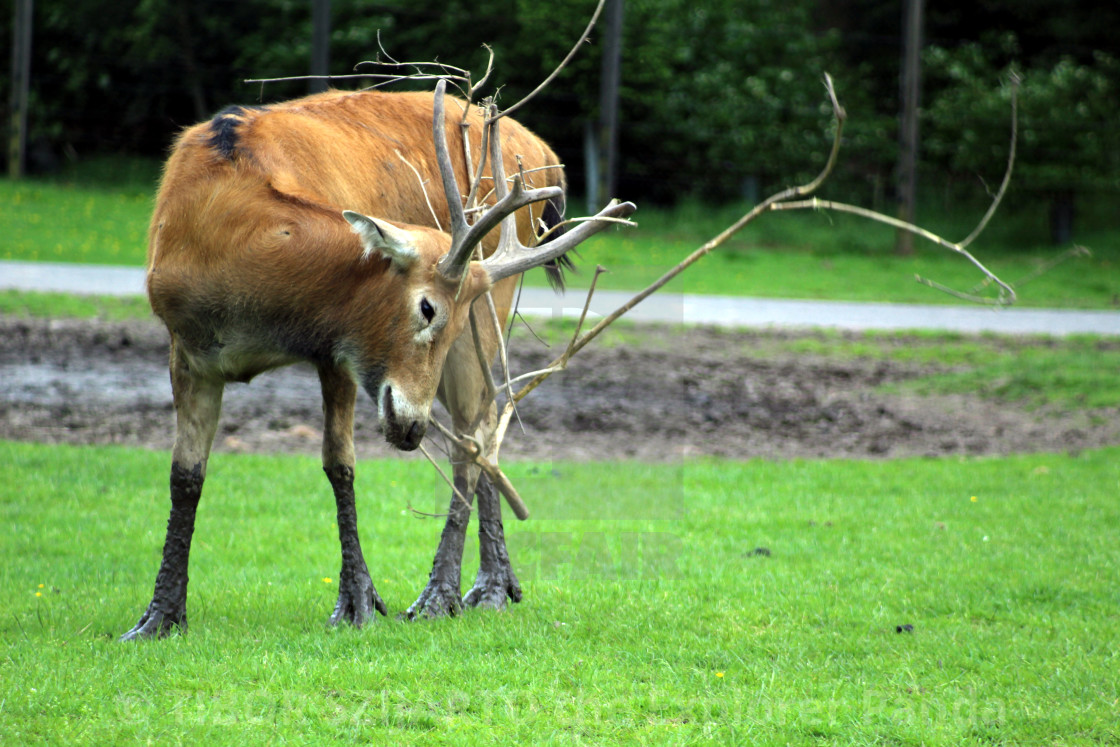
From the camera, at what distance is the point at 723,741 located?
400 cm

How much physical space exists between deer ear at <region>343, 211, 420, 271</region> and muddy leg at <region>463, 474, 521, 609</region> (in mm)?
1611

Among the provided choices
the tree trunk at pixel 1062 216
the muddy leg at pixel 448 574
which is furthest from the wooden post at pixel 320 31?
A: the muddy leg at pixel 448 574

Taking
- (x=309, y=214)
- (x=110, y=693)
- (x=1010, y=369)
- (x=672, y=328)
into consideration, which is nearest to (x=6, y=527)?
(x=110, y=693)

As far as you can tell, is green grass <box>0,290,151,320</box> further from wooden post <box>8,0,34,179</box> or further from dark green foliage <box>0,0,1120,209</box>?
wooden post <box>8,0,34,179</box>

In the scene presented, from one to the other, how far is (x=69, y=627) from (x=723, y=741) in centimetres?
279

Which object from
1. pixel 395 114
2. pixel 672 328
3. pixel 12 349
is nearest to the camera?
pixel 395 114

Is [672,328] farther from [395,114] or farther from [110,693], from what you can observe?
[110,693]

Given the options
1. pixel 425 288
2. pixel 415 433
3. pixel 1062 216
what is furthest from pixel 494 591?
pixel 1062 216

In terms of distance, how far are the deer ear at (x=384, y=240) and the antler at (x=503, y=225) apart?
138 mm

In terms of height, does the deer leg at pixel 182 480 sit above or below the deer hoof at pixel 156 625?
above

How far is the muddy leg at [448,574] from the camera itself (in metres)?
5.41

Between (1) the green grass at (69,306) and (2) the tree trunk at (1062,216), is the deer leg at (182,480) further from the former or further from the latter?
(2) the tree trunk at (1062,216)

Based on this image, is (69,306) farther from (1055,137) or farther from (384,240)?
(1055,137)

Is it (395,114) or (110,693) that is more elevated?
(395,114)
